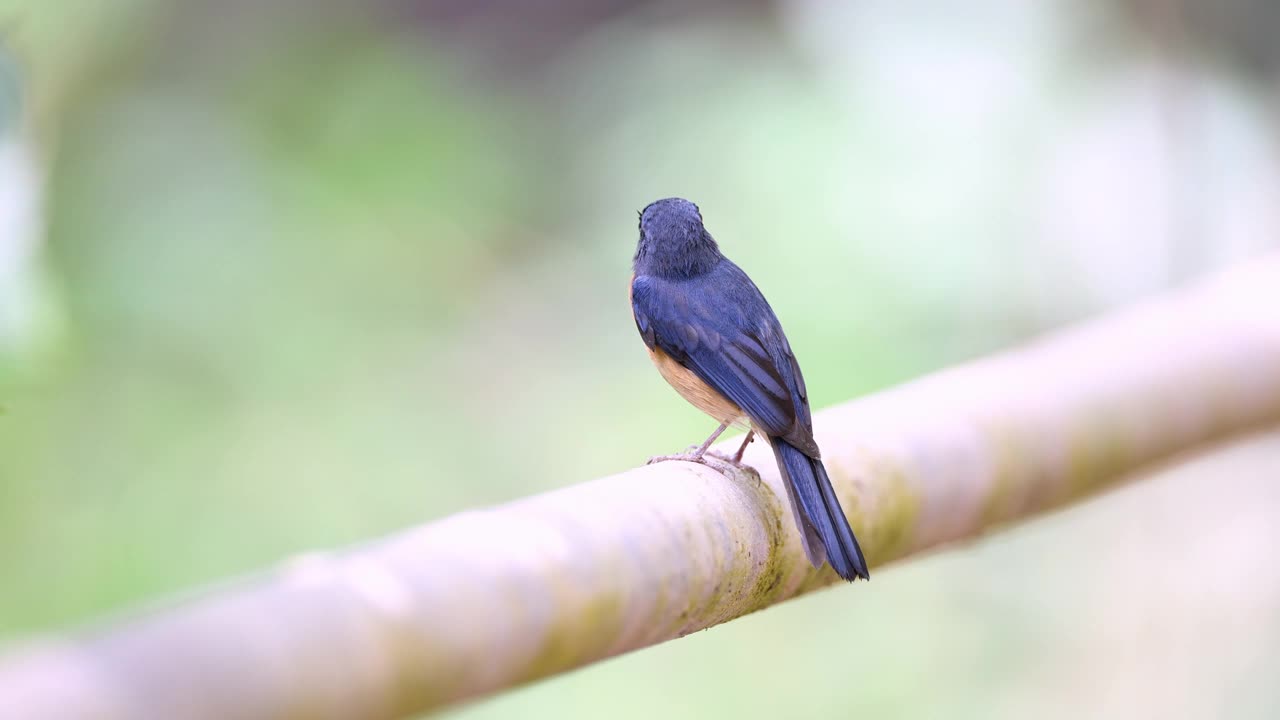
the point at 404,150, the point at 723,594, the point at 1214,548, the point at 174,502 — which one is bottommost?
the point at 1214,548

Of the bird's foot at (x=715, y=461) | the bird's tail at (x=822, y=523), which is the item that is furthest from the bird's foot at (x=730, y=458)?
the bird's tail at (x=822, y=523)

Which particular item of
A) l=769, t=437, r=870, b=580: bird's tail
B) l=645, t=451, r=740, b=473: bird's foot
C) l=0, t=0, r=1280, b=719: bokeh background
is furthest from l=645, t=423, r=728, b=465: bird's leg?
l=0, t=0, r=1280, b=719: bokeh background

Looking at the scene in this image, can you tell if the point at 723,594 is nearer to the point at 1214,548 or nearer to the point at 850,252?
the point at 1214,548

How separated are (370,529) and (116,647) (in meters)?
3.64

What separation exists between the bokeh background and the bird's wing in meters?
Answer: 1.68

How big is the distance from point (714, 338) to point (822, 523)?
0.75m

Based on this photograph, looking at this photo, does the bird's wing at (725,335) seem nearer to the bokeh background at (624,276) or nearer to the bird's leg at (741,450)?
the bird's leg at (741,450)

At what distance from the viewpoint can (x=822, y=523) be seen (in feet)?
5.65

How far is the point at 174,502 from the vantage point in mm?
4312

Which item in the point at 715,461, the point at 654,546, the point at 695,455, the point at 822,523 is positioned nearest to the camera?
the point at 654,546

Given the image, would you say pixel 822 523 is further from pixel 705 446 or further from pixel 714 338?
pixel 714 338

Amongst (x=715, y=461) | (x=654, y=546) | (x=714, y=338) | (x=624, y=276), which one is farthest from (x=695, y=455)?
(x=624, y=276)

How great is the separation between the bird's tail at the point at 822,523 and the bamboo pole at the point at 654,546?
0.13 feet

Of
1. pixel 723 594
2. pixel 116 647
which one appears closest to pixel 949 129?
pixel 723 594
